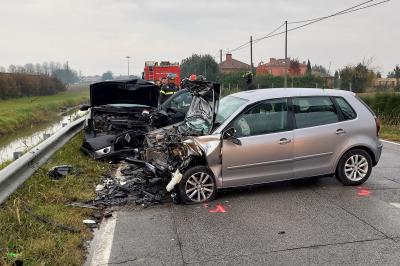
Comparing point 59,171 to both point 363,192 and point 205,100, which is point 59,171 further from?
point 363,192

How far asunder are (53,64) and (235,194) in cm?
13668

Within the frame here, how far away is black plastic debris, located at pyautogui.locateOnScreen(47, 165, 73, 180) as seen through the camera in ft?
24.6

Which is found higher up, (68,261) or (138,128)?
(138,128)

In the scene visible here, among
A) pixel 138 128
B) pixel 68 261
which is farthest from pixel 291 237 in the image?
pixel 138 128

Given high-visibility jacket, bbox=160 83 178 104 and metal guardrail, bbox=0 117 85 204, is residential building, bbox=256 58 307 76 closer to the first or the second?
high-visibility jacket, bbox=160 83 178 104

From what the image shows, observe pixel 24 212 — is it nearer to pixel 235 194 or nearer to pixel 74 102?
pixel 235 194

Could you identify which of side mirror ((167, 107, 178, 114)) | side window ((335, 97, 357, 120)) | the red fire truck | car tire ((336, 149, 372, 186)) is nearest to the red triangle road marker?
car tire ((336, 149, 372, 186))

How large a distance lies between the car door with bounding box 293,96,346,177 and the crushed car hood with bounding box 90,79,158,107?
4941mm

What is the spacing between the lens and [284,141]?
6.78 m

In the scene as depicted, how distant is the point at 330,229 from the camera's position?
5.27m

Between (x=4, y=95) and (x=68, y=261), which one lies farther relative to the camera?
(x=4, y=95)

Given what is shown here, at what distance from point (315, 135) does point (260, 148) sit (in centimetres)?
94

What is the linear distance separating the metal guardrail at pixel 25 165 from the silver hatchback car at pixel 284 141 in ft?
7.04

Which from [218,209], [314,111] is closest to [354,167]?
[314,111]
